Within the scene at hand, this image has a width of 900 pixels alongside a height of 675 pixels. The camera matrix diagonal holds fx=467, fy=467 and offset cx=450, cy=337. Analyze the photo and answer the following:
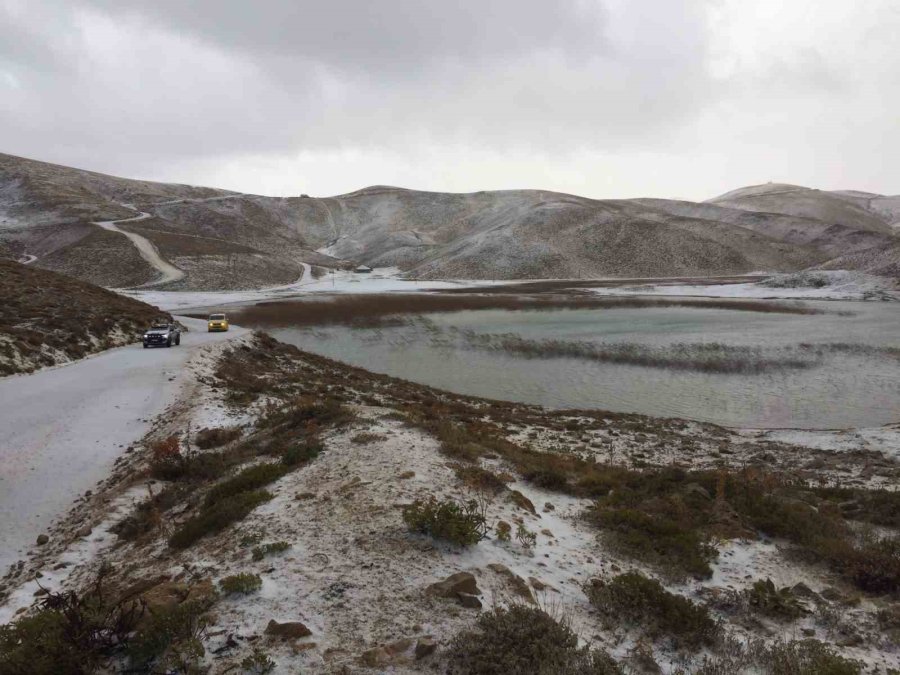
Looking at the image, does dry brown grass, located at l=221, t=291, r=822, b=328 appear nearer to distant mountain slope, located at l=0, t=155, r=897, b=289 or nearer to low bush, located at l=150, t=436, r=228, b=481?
distant mountain slope, located at l=0, t=155, r=897, b=289

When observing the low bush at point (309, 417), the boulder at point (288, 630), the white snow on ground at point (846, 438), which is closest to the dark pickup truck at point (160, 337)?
the low bush at point (309, 417)

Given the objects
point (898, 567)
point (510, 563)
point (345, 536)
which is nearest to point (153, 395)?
point (345, 536)

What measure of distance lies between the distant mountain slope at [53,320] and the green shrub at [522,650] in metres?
25.7

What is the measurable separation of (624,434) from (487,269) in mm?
119609

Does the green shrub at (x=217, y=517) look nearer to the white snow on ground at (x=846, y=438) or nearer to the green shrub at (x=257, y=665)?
the green shrub at (x=257, y=665)

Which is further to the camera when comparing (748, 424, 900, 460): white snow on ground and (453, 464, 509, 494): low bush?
(748, 424, 900, 460): white snow on ground

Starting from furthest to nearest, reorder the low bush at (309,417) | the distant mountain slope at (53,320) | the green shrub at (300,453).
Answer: the distant mountain slope at (53,320) < the low bush at (309,417) < the green shrub at (300,453)

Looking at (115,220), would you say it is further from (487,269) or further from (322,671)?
(322,671)

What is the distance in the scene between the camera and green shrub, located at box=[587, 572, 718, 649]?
6332 millimetres

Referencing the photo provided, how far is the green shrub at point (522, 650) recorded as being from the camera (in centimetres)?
Answer: 515

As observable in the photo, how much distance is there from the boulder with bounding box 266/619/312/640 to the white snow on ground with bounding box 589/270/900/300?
9102 cm

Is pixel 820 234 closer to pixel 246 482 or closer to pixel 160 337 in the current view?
pixel 160 337

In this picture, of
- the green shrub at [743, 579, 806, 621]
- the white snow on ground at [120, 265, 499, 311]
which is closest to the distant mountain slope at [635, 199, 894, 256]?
the white snow on ground at [120, 265, 499, 311]

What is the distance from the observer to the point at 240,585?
6379 millimetres
